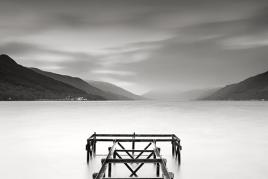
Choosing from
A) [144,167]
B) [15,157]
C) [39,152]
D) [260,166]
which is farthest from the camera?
[39,152]

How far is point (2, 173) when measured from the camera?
17.2 meters

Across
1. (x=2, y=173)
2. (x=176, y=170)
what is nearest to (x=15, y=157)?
(x=2, y=173)

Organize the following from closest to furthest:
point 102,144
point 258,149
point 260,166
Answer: point 260,166 < point 258,149 < point 102,144

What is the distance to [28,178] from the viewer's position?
16.5 metres

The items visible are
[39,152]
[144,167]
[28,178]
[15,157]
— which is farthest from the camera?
[39,152]

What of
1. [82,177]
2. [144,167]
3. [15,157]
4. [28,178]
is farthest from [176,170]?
[15,157]

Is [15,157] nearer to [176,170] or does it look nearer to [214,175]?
[176,170]

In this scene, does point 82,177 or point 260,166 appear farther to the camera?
point 260,166

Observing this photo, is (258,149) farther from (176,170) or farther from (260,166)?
(176,170)

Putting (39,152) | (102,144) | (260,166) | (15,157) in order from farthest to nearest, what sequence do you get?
(102,144) < (39,152) < (15,157) < (260,166)

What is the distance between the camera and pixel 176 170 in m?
18.3

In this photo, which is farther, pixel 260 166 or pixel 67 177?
pixel 260 166

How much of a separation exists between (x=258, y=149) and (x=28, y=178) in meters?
19.5

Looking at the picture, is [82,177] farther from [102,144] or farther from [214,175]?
[102,144]
